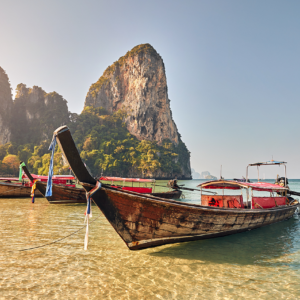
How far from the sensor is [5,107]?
84.5m

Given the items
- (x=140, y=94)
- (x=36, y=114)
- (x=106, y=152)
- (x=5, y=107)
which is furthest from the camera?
(x=140, y=94)

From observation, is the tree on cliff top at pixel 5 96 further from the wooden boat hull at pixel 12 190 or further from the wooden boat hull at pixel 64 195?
the wooden boat hull at pixel 64 195

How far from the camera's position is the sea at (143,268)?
3.88 m

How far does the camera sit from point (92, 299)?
3.60 meters

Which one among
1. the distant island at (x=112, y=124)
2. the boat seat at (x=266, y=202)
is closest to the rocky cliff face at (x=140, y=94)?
the distant island at (x=112, y=124)

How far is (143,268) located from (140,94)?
9704 centimetres

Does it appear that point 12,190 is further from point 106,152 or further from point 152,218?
point 106,152

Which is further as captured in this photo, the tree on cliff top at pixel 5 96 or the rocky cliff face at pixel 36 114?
the rocky cliff face at pixel 36 114

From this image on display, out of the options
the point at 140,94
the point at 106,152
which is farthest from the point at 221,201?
the point at 140,94

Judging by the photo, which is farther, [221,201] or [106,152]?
[106,152]

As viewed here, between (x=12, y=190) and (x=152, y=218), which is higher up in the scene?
(x=152, y=218)

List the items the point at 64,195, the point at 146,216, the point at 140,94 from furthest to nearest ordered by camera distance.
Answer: the point at 140,94 < the point at 64,195 < the point at 146,216

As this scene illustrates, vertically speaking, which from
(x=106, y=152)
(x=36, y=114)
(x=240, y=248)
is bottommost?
(x=240, y=248)

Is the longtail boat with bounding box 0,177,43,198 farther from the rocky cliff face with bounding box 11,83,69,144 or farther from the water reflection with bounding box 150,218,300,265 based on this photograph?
the rocky cliff face with bounding box 11,83,69,144
